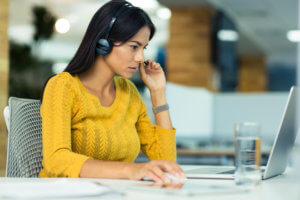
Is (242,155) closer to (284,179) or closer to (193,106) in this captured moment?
(284,179)

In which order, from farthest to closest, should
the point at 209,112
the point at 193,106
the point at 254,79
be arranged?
the point at 254,79 → the point at 209,112 → the point at 193,106

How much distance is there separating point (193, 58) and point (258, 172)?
195 inches

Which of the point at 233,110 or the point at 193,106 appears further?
the point at 233,110

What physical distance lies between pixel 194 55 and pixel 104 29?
4.51m

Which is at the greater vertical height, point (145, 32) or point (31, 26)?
point (31, 26)

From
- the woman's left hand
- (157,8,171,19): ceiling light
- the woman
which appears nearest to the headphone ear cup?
the woman

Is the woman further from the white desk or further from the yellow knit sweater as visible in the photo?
the white desk

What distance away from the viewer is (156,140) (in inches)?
66.9

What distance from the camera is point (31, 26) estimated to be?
3850 mm

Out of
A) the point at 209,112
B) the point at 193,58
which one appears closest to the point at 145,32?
the point at 209,112

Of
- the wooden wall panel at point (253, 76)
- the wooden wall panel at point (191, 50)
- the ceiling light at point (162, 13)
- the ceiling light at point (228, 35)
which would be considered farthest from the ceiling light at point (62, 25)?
the wooden wall panel at point (253, 76)

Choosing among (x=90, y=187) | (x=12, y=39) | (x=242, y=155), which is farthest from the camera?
(x=12, y=39)

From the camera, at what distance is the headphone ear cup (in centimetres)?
147

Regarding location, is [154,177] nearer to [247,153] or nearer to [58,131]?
[247,153]
